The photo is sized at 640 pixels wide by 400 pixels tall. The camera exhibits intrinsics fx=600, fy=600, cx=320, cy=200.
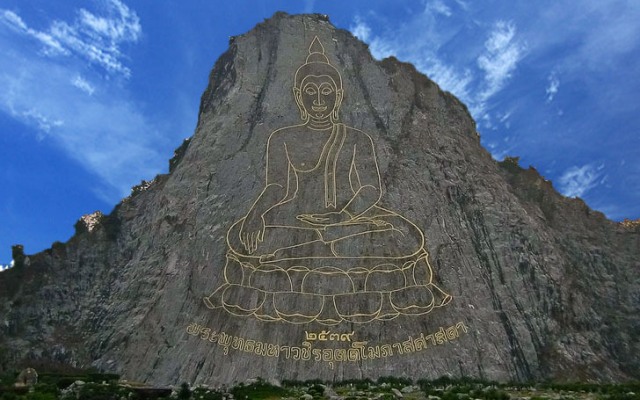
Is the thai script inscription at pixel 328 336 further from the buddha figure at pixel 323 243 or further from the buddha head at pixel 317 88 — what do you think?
the buddha head at pixel 317 88

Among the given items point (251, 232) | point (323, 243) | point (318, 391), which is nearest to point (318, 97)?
point (251, 232)

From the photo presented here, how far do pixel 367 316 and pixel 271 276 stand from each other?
4.77 meters

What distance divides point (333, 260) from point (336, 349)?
427 cm

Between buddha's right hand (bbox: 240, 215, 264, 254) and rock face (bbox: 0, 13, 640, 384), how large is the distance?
154 mm

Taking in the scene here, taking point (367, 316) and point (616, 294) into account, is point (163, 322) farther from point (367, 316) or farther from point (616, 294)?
point (616, 294)

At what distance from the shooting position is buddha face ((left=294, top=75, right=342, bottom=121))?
33562 millimetres

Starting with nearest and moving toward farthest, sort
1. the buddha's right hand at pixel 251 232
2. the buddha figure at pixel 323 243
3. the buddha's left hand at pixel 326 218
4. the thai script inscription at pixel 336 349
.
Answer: the thai script inscription at pixel 336 349
the buddha figure at pixel 323 243
the buddha's right hand at pixel 251 232
the buddha's left hand at pixel 326 218

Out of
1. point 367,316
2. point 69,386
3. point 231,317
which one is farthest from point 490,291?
point 69,386

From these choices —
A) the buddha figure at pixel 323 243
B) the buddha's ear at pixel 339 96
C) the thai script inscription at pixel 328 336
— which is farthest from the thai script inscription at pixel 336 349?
the buddha's ear at pixel 339 96

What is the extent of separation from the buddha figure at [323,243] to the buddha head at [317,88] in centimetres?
13

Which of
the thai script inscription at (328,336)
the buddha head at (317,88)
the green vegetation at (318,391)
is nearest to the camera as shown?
the green vegetation at (318,391)

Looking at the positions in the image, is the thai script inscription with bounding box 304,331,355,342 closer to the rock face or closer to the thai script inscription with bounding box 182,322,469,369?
the rock face

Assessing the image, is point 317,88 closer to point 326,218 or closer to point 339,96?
point 339,96

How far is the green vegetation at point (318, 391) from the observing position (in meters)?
17.7
